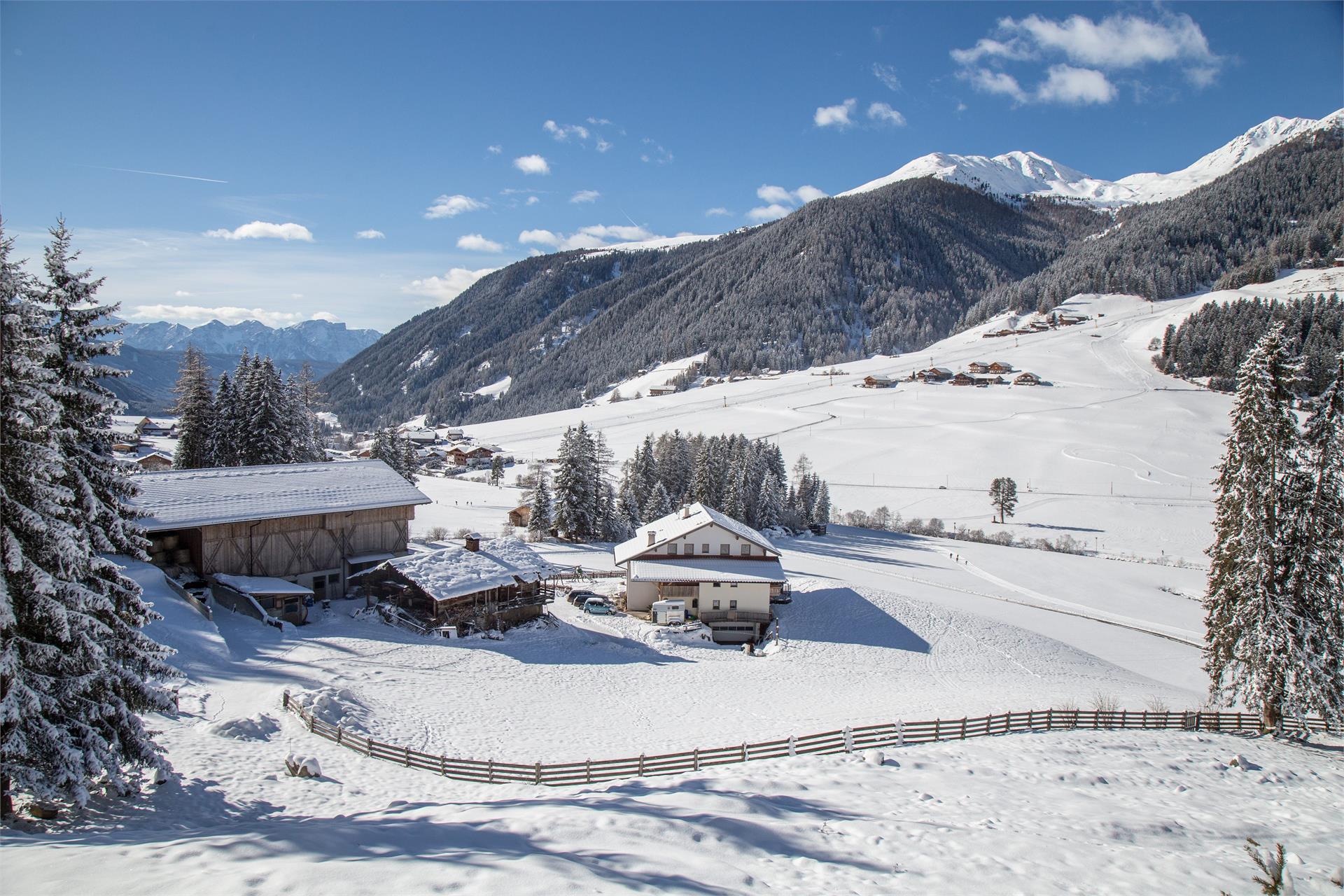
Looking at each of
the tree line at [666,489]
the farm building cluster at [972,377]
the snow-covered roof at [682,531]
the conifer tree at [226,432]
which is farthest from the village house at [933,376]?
the conifer tree at [226,432]

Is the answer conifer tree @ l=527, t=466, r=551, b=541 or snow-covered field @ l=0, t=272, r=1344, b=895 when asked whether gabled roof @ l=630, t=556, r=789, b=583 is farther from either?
conifer tree @ l=527, t=466, r=551, b=541

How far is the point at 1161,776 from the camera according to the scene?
664 inches

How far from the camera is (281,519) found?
Answer: 103 feet

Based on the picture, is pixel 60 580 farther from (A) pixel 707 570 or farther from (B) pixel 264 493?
(A) pixel 707 570

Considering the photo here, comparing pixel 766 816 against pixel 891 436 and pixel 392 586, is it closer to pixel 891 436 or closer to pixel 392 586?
pixel 392 586

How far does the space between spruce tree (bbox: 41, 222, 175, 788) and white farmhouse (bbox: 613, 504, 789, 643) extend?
2648 centimetres

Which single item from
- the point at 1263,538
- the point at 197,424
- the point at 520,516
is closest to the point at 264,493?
the point at 197,424

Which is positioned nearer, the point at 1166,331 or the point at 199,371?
the point at 199,371

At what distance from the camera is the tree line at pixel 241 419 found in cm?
4850

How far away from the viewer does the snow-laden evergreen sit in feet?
164

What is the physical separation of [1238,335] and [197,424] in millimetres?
170196

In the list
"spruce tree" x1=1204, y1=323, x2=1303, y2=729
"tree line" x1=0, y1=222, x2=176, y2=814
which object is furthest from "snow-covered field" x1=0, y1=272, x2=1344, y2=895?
"spruce tree" x1=1204, y1=323, x2=1303, y2=729

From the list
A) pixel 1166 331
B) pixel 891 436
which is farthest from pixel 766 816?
pixel 1166 331

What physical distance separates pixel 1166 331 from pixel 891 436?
8717 centimetres
